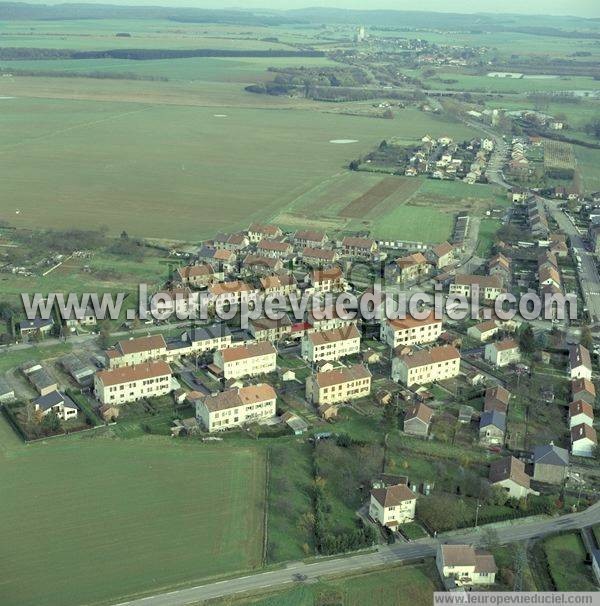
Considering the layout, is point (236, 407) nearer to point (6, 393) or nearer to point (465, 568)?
point (6, 393)

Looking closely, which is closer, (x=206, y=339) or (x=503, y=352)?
(x=503, y=352)

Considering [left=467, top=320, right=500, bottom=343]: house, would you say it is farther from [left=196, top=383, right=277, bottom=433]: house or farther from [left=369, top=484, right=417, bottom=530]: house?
[left=369, top=484, right=417, bottom=530]: house

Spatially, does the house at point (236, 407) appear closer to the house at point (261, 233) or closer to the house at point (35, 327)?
the house at point (35, 327)

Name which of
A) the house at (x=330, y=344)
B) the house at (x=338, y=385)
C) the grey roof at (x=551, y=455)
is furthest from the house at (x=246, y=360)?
the grey roof at (x=551, y=455)

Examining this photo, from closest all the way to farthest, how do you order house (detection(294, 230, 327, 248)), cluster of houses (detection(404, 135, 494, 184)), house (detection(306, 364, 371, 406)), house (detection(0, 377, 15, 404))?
1. house (detection(0, 377, 15, 404))
2. house (detection(306, 364, 371, 406))
3. house (detection(294, 230, 327, 248))
4. cluster of houses (detection(404, 135, 494, 184))

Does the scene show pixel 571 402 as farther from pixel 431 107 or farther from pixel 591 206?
pixel 431 107

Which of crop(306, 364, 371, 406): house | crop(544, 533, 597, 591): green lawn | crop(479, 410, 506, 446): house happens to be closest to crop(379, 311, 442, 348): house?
crop(306, 364, 371, 406): house

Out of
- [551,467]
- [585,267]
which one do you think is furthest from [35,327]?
[585,267]
